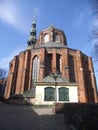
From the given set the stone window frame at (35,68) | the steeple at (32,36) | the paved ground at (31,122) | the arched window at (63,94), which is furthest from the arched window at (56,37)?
the paved ground at (31,122)

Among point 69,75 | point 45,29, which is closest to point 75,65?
point 69,75

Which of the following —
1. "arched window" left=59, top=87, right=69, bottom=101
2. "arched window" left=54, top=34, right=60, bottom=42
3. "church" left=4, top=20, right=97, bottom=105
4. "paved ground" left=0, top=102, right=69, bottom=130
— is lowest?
"paved ground" left=0, top=102, right=69, bottom=130

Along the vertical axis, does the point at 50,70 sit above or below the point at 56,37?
below

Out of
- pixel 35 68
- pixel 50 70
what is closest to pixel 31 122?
pixel 50 70

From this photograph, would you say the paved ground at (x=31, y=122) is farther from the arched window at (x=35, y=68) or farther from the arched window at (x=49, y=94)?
the arched window at (x=35, y=68)

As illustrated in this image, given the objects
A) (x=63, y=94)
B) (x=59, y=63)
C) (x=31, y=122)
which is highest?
(x=59, y=63)

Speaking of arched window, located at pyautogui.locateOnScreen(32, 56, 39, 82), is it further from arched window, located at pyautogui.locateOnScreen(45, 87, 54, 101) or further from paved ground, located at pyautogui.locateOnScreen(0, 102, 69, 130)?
paved ground, located at pyautogui.locateOnScreen(0, 102, 69, 130)

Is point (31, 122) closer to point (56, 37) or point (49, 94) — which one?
point (49, 94)

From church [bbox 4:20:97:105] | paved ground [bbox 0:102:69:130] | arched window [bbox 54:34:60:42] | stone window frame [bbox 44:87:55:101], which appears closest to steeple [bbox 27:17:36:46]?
arched window [bbox 54:34:60:42]

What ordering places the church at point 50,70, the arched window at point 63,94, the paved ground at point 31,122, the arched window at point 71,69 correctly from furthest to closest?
the arched window at point 71,69 < the church at point 50,70 < the arched window at point 63,94 < the paved ground at point 31,122

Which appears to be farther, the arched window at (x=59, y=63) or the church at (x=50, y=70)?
the arched window at (x=59, y=63)

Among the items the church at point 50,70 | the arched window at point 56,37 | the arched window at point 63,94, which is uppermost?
the arched window at point 56,37

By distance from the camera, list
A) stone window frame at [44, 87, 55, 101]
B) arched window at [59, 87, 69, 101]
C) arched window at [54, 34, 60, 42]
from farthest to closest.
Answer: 1. arched window at [54, 34, 60, 42]
2. arched window at [59, 87, 69, 101]
3. stone window frame at [44, 87, 55, 101]

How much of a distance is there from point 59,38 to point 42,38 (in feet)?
17.5
